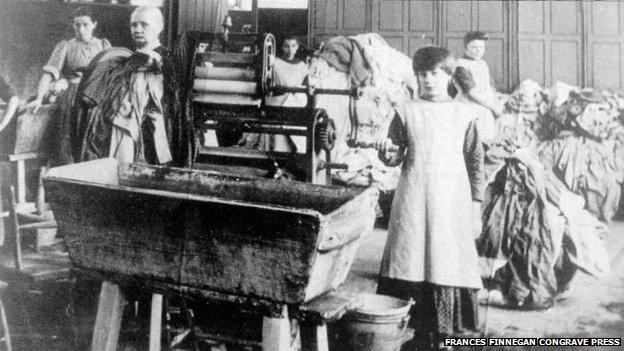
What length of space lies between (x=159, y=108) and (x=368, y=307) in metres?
1.93

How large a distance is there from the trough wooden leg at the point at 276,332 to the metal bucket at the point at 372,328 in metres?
0.52

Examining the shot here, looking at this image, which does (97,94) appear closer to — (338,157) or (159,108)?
(159,108)

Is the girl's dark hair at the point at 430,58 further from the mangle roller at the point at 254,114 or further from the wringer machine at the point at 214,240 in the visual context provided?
the wringer machine at the point at 214,240

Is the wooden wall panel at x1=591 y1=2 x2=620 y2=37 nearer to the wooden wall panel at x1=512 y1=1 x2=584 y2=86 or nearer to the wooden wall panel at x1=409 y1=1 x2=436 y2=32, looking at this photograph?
the wooden wall panel at x1=512 y1=1 x2=584 y2=86

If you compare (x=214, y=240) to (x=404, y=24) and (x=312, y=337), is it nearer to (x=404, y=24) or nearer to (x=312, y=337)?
(x=312, y=337)

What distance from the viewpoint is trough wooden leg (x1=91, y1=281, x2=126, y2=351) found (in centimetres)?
215

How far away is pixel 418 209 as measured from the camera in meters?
2.72

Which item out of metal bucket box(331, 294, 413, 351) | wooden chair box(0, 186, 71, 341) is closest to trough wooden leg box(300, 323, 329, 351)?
metal bucket box(331, 294, 413, 351)

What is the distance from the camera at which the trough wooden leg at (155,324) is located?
239 centimetres

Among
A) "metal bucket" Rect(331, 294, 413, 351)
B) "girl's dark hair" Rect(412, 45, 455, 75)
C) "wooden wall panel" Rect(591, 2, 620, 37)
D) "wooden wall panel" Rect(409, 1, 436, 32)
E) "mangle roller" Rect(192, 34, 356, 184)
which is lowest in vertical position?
"metal bucket" Rect(331, 294, 413, 351)

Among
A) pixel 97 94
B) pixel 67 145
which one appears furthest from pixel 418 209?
pixel 67 145

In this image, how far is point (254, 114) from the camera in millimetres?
3201

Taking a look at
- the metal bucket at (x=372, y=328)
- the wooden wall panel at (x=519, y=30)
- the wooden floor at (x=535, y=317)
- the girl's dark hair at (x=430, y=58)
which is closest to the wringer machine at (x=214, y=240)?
the metal bucket at (x=372, y=328)

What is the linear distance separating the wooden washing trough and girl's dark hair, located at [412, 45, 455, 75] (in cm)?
85
